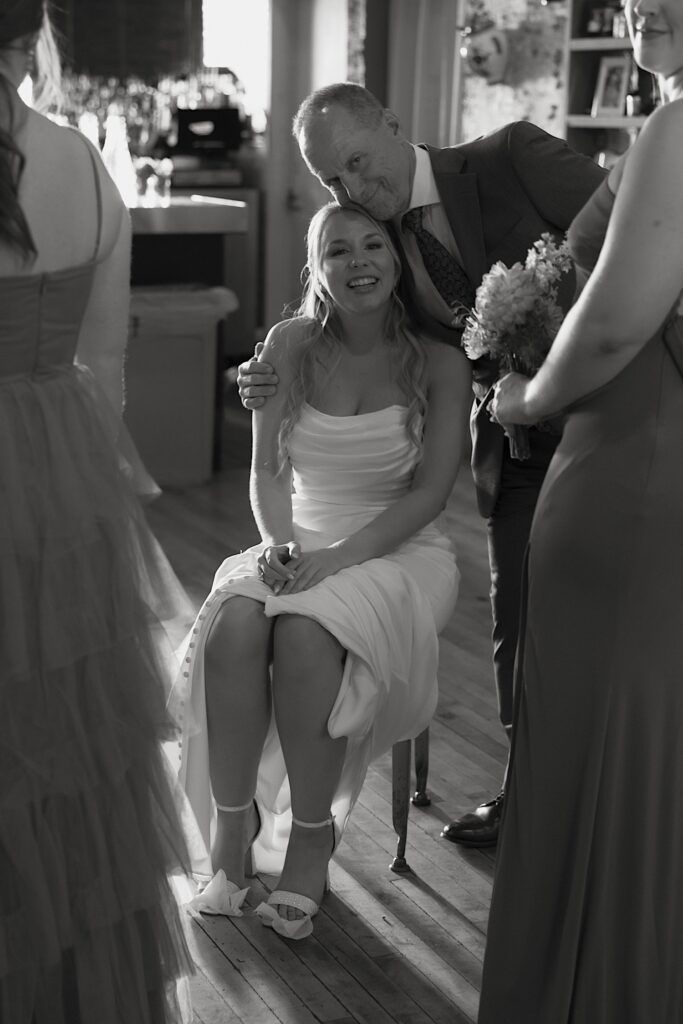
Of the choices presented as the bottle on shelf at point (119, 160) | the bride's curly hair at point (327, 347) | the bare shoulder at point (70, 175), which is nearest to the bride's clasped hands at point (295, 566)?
the bride's curly hair at point (327, 347)

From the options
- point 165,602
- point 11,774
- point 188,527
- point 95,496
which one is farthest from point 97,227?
point 188,527

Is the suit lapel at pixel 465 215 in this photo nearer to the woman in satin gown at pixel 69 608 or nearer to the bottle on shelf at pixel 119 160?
the woman in satin gown at pixel 69 608

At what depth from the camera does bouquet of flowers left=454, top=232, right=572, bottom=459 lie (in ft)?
5.98

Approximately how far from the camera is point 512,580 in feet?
8.63

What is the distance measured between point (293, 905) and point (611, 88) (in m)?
4.60

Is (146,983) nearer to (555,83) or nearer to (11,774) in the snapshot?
(11,774)

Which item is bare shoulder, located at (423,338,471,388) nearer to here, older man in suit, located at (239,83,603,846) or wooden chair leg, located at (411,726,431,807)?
older man in suit, located at (239,83,603,846)

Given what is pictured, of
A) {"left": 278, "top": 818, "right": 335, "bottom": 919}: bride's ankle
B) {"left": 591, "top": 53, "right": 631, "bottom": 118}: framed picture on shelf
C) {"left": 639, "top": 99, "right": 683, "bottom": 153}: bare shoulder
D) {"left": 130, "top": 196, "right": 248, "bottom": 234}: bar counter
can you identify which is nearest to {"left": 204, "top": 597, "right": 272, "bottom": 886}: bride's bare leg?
{"left": 278, "top": 818, "right": 335, "bottom": 919}: bride's ankle

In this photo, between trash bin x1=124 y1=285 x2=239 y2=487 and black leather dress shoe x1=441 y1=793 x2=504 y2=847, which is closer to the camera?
black leather dress shoe x1=441 y1=793 x2=504 y2=847

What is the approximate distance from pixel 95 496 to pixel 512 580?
1.19m

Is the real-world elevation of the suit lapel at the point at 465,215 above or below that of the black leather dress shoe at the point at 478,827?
above

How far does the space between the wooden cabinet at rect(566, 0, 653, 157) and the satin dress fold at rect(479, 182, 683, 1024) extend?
4243 mm

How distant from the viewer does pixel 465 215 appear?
2.39 metres

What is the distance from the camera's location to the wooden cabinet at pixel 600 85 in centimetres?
560
